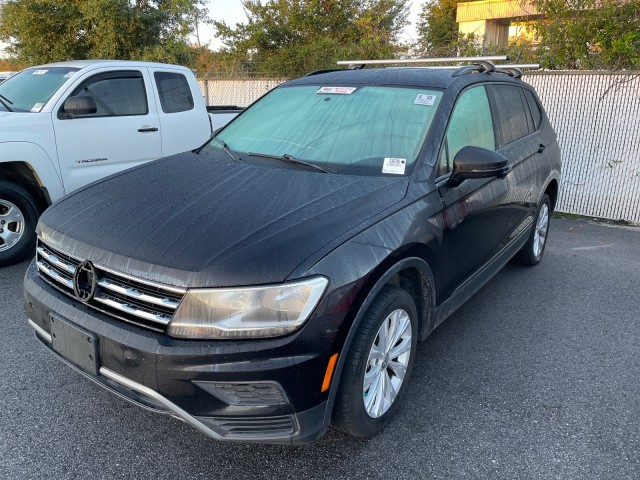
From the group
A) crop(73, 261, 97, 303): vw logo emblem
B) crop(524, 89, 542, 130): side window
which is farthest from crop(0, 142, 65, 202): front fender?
crop(524, 89, 542, 130): side window

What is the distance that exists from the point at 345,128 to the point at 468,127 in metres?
0.84

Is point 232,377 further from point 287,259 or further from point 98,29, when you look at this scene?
point 98,29

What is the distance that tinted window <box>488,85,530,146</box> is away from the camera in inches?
161

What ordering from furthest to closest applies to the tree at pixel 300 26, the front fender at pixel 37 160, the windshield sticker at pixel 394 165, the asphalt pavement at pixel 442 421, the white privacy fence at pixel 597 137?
the tree at pixel 300 26
the white privacy fence at pixel 597 137
the front fender at pixel 37 160
the windshield sticker at pixel 394 165
the asphalt pavement at pixel 442 421

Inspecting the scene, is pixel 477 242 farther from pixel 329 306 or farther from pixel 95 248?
pixel 95 248


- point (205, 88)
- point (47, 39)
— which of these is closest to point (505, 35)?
point (205, 88)

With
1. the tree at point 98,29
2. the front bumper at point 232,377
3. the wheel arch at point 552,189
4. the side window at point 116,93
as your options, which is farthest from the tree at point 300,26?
the front bumper at point 232,377

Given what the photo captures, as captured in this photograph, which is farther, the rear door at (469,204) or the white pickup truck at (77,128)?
the white pickup truck at (77,128)

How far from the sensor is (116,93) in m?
5.71

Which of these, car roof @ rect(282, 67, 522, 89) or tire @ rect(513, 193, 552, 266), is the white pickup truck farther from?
tire @ rect(513, 193, 552, 266)

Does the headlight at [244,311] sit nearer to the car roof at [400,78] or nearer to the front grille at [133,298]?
the front grille at [133,298]

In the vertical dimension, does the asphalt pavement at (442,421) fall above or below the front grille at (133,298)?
below

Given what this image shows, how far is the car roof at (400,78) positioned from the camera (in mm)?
3471

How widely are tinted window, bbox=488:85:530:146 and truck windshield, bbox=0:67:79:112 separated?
4.11 meters
